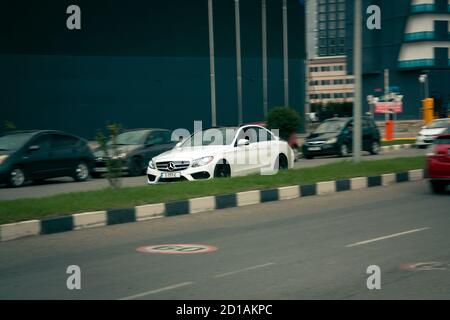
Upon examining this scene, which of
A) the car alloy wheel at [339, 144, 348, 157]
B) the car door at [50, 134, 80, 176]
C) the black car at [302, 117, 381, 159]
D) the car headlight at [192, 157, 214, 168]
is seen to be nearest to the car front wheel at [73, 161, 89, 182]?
the car door at [50, 134, 80, 176]

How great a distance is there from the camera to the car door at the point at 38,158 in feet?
62.4

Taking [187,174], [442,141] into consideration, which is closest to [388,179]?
[442,141]

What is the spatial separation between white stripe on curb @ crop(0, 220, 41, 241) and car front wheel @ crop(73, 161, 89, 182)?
33.3ft

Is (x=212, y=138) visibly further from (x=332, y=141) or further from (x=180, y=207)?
(x=332, y=141)

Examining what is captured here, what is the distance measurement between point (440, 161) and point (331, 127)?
611 inches

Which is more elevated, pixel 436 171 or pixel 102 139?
pixel 102 139

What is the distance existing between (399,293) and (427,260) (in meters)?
1.75

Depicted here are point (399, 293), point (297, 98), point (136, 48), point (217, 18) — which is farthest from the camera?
point (297, 98)

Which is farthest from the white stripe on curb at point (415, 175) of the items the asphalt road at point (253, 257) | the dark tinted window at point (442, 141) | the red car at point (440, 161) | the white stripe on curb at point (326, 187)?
the asphalt road at point (253, 257)

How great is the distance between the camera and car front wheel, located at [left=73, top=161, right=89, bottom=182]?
2073cm

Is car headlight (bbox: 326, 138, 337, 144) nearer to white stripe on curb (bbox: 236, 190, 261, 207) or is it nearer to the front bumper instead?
the front bumper
